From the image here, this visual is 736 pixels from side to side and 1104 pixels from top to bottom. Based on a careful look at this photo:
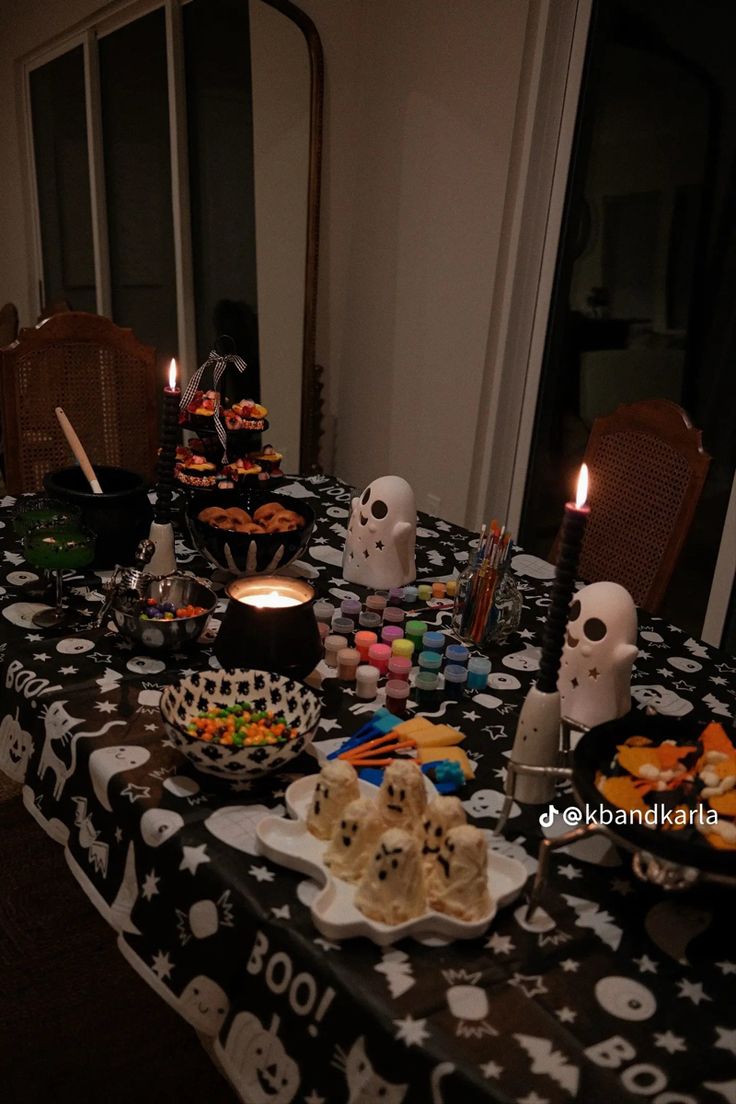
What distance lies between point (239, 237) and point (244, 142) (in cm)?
37

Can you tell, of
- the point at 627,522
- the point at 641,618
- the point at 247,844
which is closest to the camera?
the point at 247,844

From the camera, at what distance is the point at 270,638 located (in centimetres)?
109

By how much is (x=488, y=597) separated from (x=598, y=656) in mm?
262

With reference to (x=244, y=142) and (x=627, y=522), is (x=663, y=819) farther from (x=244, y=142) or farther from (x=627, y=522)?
(x=244, y=142)

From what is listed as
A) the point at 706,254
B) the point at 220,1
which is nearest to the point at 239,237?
the point at 220,1

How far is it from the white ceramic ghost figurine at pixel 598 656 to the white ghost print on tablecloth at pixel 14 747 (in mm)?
667

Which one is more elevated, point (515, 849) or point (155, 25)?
point (155, 25)

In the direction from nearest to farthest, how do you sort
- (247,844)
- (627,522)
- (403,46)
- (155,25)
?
(247,844), (627,522), (403,46), (155,25)

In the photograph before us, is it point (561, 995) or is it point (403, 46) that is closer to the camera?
point (561, 995)

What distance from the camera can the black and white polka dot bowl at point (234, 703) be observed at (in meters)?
0.90

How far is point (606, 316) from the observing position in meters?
2.77

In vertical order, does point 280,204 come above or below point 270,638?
above

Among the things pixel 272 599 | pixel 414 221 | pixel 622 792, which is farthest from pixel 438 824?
pixel 414 221

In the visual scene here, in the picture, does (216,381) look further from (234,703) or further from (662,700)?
(662,700)
